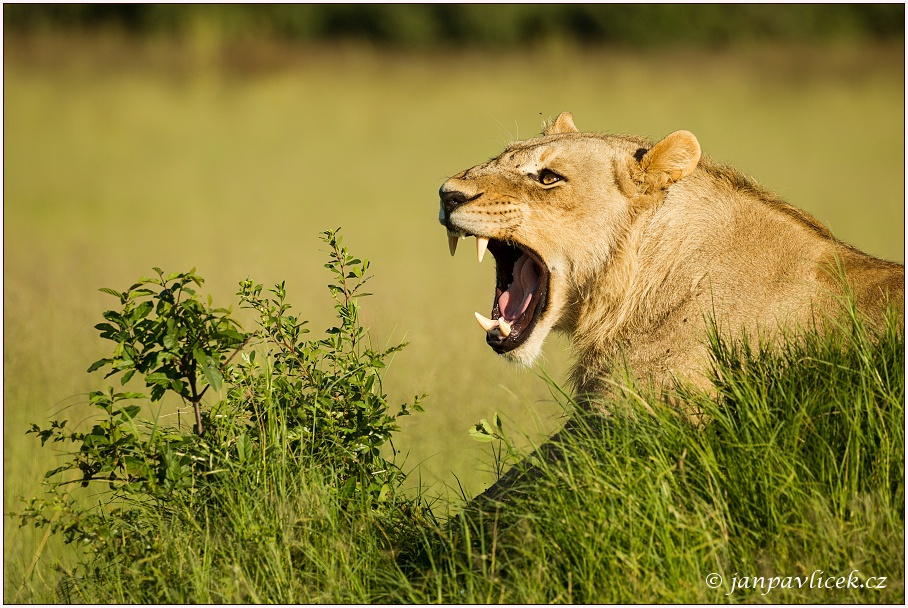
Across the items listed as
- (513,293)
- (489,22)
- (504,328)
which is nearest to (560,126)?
(513,293)

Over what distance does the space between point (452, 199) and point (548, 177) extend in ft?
1.48

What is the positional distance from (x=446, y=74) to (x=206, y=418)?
27.9 m

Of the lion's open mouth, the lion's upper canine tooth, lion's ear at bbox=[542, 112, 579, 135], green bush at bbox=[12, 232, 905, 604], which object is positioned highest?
lion's ear at bbox=[542, 112, 579, 135]

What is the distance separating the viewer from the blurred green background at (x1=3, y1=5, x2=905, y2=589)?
21.9 m

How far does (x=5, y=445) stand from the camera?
26.2 feet

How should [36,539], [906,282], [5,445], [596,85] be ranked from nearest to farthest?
1. [906,282]
2. [36,539]
3. [5,445]
4. [596,85]

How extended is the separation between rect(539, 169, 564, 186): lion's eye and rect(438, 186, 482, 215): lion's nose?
30cm

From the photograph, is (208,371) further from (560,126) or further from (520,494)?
(560,126)

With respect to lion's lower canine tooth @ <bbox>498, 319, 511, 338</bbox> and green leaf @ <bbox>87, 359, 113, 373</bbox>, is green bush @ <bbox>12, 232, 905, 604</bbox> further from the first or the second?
lion's lower canine tooth @ <bbox>498, 319, 511, 338</bbox>

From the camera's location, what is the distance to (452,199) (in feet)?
17.3

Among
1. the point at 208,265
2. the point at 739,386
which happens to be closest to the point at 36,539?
the point at 739,386

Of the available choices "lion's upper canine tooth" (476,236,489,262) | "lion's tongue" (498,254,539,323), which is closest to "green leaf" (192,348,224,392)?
"lion's upper canine tooth" (476,236,489,262)

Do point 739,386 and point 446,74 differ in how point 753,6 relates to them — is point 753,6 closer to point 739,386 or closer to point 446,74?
point 446,74

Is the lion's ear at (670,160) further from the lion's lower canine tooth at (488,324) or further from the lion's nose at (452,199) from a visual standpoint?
the lion's lower canine tooth at (488,324)
